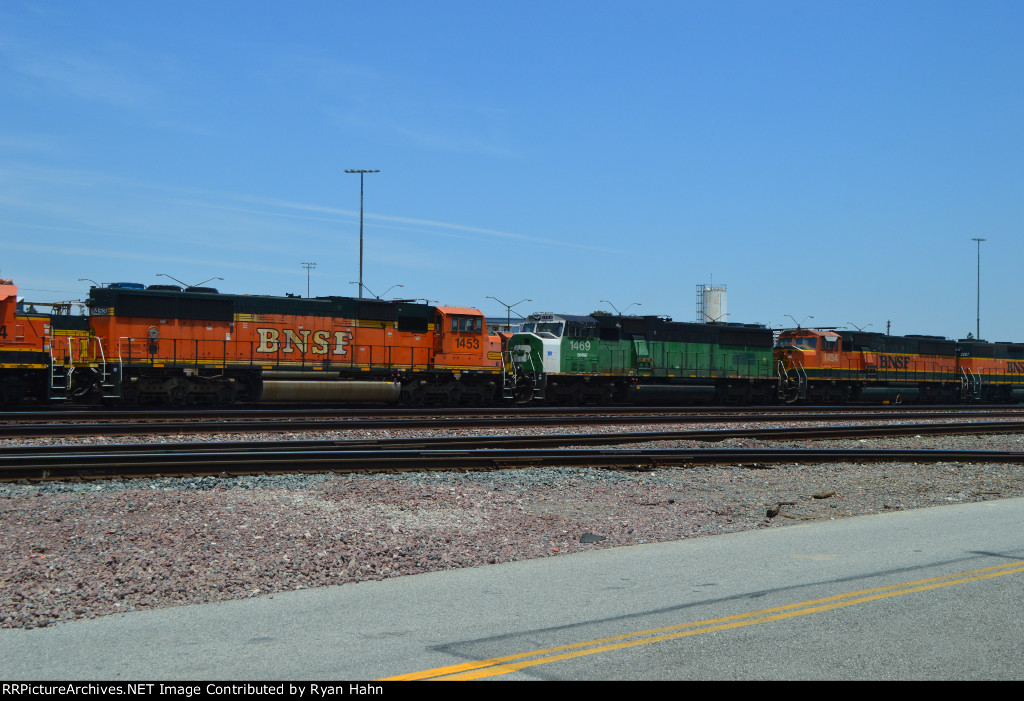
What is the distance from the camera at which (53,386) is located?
79.7ft

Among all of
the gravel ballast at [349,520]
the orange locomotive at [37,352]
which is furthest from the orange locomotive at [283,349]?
the gravel ballast at [349,520]

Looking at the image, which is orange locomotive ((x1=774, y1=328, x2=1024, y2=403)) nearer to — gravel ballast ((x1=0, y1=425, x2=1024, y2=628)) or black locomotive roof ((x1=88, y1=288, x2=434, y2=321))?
black locomotive roof ((x1=88, y1=288, x2=434, y2=321))

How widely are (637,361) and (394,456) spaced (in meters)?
21.6

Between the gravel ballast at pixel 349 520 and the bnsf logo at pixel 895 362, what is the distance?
1172 inches

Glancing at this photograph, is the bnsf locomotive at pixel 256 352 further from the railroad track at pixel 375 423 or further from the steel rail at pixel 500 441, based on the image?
the steel rail at pixel 500 441

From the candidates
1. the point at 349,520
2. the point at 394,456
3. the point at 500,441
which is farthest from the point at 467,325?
the point at 349,520

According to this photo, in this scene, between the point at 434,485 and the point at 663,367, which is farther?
the point at 663,367

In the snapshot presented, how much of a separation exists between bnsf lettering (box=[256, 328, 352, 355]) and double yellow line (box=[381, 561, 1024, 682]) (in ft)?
77.2

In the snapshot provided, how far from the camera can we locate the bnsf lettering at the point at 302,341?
2816 centimetres

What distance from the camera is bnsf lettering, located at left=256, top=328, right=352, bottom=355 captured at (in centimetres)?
2816

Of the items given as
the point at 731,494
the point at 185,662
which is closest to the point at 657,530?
the point at 731,494
